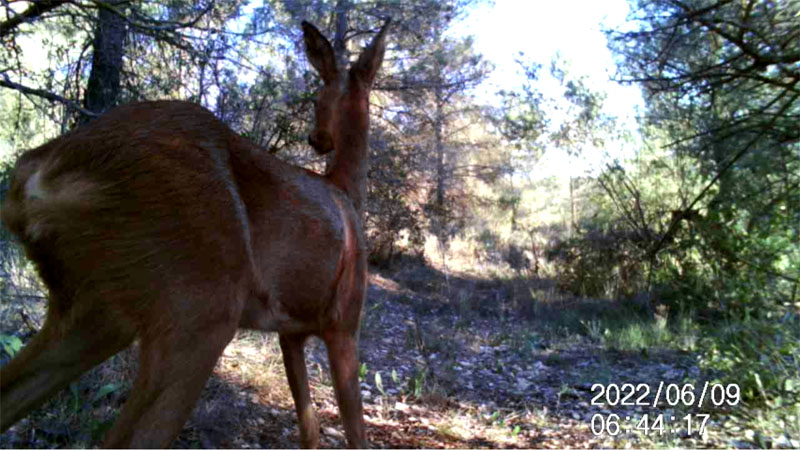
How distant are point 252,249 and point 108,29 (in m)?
4.18

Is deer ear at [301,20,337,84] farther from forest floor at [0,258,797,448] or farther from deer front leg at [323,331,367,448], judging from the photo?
forest floor at [0,258,797,448]

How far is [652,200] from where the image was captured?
14477 millimetres

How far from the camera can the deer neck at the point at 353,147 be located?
436cm

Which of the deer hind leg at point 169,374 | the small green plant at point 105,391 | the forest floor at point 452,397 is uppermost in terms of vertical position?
the deer hind leg at point 169,374

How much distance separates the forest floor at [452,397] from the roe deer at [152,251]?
1642mm

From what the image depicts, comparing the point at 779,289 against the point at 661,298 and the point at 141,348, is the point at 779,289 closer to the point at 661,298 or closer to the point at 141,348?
the point at 661,298

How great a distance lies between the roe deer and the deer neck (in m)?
0.98

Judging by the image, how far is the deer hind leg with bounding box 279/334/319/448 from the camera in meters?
3.96

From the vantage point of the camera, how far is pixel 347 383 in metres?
3.63

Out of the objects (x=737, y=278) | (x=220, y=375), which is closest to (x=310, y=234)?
(x=220, y=375)

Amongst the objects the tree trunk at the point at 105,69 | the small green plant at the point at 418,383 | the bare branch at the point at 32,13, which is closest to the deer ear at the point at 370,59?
the bare branch at the point at 32,13

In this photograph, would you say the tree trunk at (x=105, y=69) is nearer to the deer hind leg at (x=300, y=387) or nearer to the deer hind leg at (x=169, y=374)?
the deer hind leg at (x=300, y=387)

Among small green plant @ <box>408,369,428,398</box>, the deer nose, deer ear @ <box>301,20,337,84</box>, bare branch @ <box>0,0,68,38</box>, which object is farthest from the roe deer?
small green plant @ <box>408,369,428,398</box>

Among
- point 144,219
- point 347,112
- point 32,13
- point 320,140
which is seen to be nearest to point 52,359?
point 144,219
